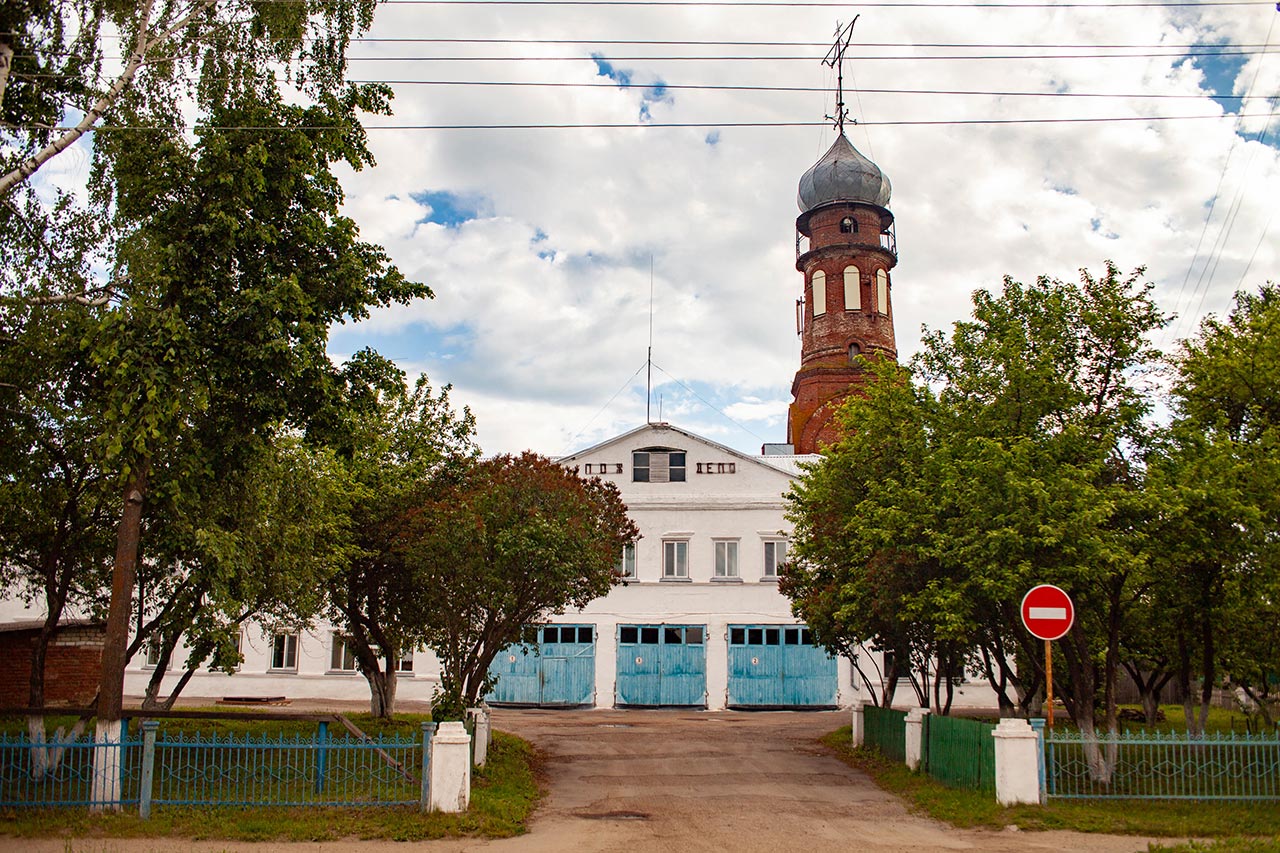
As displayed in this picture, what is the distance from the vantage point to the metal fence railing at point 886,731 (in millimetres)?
18938

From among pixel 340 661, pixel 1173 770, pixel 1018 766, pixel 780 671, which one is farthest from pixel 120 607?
pixel 780 671

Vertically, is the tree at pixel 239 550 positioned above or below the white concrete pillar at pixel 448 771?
above

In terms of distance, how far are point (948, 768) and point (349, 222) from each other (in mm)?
11690

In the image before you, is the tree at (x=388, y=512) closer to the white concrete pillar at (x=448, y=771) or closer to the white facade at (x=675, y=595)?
the white concrete pillar at (x=448, y=771)

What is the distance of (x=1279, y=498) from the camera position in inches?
574

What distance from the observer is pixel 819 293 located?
44188mm

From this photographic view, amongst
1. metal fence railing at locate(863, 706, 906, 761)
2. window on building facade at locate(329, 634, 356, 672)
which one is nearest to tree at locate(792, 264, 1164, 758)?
metal fence railing at locate(863, 706, 906, 761)

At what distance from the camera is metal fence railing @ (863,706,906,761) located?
18938 mm

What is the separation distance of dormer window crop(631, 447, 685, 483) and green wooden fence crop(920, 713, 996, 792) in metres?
17.6

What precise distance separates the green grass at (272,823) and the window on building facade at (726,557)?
20.7m

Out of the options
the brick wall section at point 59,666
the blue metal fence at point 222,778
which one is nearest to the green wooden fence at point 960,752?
the blue metal fence at point 222,778

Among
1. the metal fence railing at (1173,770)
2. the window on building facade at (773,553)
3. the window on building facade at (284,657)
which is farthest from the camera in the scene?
the window on building facade at (284,657)

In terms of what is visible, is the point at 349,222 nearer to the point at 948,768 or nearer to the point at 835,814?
the point at 835,814

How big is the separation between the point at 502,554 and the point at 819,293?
30.8m
